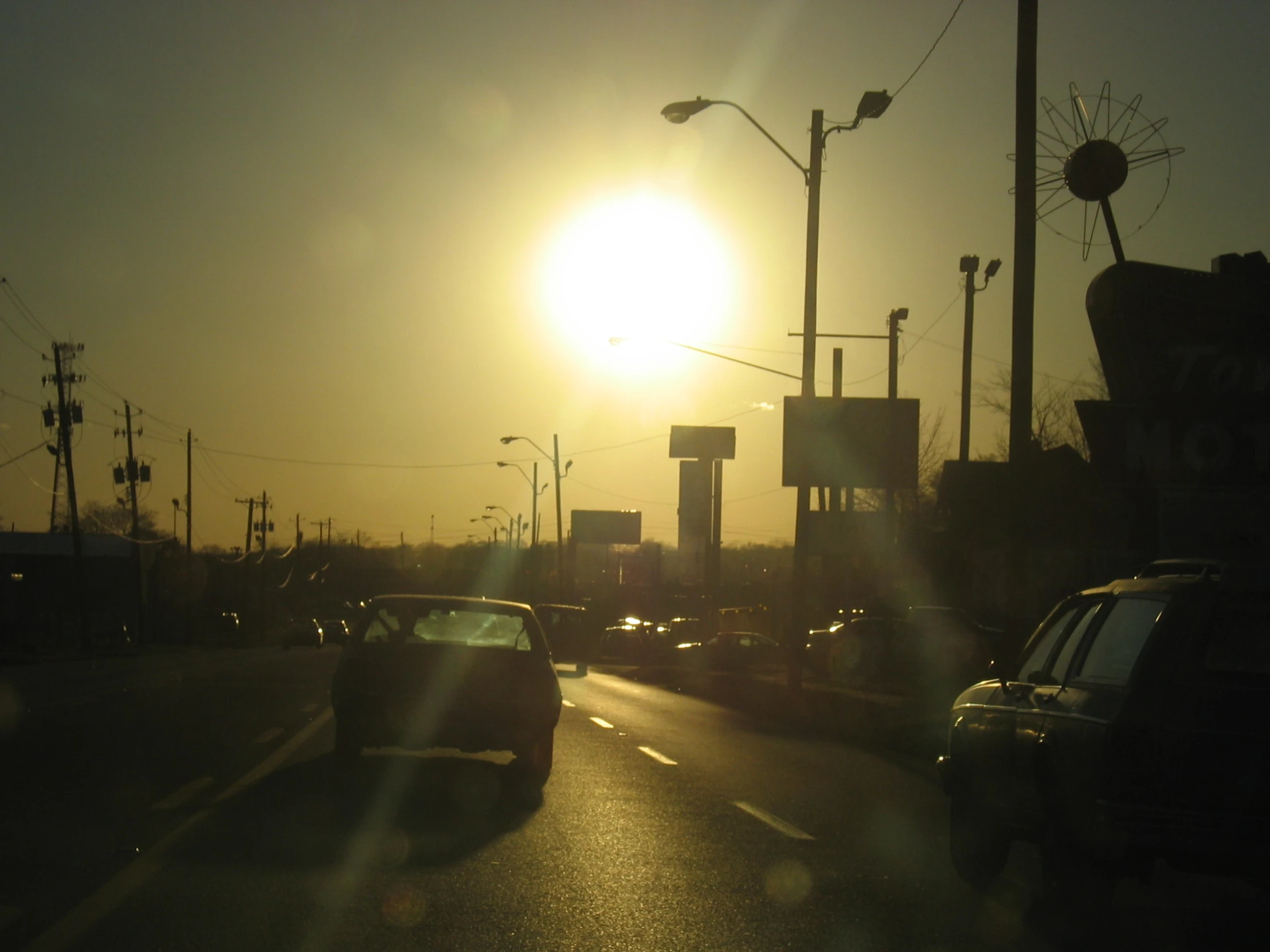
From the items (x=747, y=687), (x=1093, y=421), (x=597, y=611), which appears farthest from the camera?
(x=597, y=611)

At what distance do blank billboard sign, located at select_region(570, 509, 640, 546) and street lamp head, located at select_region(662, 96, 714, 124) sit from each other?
86.0 metres

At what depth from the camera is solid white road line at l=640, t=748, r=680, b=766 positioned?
47.4ft

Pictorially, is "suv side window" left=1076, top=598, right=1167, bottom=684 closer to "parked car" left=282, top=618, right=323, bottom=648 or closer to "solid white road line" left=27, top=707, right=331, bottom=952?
"solid white road line" left=27, top=707, right=331, bottom=952

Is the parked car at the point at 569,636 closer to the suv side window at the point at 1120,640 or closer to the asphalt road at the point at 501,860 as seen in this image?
the asphalt road at the point at 501,860

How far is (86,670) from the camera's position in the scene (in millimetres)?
36219

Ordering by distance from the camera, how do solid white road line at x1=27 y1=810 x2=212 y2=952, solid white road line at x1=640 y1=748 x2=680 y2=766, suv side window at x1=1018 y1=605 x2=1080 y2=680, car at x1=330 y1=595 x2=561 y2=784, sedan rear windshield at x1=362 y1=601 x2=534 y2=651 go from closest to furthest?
solid white road line at x1=27 y1=810 x2=212 y2=952 < suv side window at x1=1018 y1=605 x2=1080 y2=680 < car at x1=330 y1=595 x2=561 y2=784 < sedan rear windshield at x1=362 y1=601 x2=534 y2=651 < solid white road line at x1=640 y1=748 x2=680 y2=766

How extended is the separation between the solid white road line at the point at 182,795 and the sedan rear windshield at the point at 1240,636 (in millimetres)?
7388

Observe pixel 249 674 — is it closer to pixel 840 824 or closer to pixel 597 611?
pixel 840 824

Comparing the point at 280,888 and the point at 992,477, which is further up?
the point at 992,477

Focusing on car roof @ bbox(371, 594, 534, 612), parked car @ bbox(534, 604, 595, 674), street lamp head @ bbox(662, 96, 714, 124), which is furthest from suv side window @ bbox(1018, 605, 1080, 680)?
parked car @ bbox(534, 604, 595, 674)

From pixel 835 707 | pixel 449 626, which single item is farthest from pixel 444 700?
pixel 835 707

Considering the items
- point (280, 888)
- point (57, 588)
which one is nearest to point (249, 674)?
point (280, 888)

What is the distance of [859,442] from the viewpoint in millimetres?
41500

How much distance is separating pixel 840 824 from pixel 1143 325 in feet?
26.1
